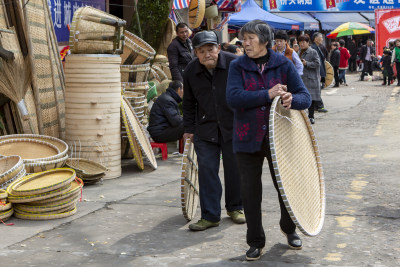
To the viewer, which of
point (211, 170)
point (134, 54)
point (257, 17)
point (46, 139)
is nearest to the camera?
point (211, 170)

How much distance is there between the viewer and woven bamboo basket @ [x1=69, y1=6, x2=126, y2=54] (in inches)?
319

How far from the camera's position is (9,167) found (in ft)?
22.2

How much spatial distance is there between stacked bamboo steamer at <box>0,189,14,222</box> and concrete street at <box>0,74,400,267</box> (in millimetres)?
99

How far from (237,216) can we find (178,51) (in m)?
5.44

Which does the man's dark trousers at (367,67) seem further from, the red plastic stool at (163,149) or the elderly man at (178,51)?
the red plastic stool at (163,149)

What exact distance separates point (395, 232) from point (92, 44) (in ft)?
14.2

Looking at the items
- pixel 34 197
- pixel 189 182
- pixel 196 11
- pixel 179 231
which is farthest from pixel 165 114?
pixel 196 11

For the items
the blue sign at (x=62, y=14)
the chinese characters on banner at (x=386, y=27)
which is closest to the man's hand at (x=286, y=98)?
the blue sign at (x=62, y=14)

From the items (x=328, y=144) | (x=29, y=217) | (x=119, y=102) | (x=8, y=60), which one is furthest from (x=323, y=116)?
(x=29, y=217)

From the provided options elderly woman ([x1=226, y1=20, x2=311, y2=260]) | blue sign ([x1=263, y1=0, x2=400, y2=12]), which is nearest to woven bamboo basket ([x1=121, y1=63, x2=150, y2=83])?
elderly woman ([x1=226, y1=20, x2=311, y2=260])

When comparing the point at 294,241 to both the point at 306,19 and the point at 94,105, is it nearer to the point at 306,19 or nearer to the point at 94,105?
the point at 94,105

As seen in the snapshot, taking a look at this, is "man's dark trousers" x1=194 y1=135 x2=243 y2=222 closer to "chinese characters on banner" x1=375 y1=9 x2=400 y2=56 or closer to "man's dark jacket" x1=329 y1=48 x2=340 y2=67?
"man's dark jacket" x1=329 y1=48 x2=340 y2=67

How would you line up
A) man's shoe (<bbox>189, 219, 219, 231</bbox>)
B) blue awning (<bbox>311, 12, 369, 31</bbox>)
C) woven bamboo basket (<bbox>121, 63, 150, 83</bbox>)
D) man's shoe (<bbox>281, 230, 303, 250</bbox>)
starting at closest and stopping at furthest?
1. man's shoe (<bbox>281, 230, 303, 250</bbox>)
2. man's shoe (<bbox>189, 219, 219, 231</bbox>)
3. woven bamboo basket (<bbox>121, 63, 150, 83</bbox>)
4. blue awning (<bbox>311, 12, 369, 31</bbox>)

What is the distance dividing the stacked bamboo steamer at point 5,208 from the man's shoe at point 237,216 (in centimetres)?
194
